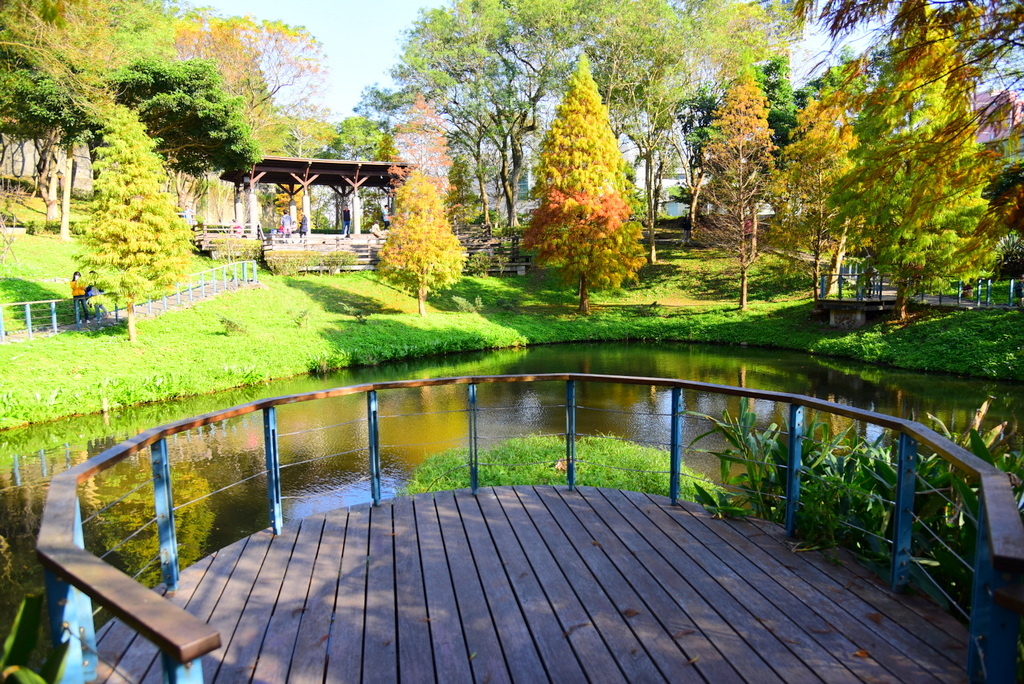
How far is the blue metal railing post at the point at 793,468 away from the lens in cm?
351

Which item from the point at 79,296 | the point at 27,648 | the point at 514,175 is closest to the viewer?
the point at 27,648

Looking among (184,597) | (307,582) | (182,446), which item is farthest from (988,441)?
(182,446)

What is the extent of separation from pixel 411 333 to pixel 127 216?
7.48 metres

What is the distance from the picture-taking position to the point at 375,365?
1655 cm

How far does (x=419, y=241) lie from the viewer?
67.8 feet

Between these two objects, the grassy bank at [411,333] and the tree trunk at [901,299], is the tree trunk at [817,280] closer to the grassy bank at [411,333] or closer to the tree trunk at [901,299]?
the grassy bank at [411,333]

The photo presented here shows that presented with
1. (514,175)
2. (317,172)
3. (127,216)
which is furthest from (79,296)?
(514,175)

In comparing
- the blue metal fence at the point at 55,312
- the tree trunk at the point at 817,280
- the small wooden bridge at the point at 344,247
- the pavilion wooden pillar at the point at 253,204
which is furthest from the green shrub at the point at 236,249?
the tree trunk at the point at 817,280

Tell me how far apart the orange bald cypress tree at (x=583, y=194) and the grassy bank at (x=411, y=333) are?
2190 mm

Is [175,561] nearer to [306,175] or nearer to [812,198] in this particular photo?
[812,198]

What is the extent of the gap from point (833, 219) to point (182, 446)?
58.7 ft

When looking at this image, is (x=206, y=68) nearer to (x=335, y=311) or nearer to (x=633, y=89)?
(x=335, y=311)

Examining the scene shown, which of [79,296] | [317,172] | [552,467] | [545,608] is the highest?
[317,172]

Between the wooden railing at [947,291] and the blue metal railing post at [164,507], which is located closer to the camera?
the blue metal railing post at [164,507]
